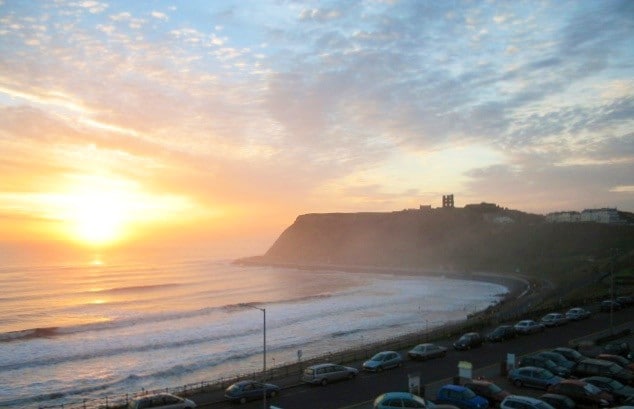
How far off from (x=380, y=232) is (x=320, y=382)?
143840mm

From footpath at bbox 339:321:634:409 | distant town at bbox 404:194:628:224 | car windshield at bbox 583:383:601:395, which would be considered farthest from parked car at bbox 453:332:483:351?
distant town at bbox 404:194:628:224

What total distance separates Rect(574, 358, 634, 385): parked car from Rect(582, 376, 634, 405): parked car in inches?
46.0

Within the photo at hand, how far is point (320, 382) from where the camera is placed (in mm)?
24031

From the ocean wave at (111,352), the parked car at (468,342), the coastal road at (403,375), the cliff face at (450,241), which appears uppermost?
the cliff face at (450,241)

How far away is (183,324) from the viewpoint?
56.0 metres

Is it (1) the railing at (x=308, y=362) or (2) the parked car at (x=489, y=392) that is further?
(1) the railing at (x=308, y=362)

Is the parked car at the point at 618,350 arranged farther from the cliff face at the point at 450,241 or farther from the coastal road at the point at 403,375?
the cliff face at the point at 450,241

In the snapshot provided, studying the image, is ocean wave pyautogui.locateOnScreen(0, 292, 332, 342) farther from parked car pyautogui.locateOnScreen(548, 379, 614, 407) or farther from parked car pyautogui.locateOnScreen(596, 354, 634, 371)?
A: parked car pyautogui.locateOnScreen(548, 379, 614, 407)

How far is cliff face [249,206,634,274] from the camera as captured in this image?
105312mm

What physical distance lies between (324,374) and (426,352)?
23.7ft

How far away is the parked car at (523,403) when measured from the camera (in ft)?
55.8

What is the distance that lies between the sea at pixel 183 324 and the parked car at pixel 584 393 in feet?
45.9

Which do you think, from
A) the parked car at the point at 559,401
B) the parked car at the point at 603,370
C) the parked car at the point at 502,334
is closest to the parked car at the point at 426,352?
the parked car at the point at 502,334

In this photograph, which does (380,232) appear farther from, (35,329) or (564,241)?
(35,329)
